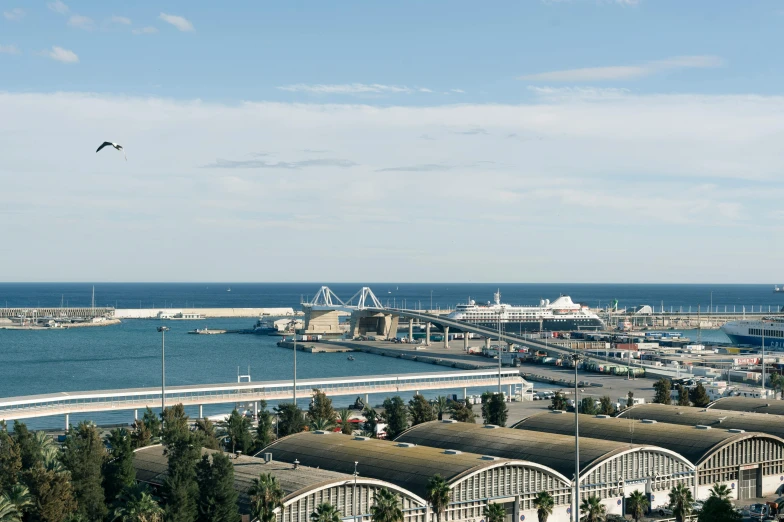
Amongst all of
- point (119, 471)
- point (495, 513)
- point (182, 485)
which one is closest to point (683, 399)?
point (495, 513)

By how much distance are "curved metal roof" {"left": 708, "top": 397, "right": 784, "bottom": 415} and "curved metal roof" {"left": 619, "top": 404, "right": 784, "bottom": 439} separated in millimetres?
5008

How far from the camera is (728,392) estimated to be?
318 ft

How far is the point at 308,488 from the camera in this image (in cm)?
3950

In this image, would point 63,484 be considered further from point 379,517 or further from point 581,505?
point 581,505

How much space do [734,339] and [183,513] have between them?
167m

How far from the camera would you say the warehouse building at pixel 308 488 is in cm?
3950

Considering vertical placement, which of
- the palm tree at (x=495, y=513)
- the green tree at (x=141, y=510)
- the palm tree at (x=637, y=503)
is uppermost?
the green tree at (x=141, y=510)

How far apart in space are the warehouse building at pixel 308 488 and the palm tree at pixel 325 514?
0.88 meters

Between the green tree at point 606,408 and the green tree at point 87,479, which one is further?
the green tree at point 606,408

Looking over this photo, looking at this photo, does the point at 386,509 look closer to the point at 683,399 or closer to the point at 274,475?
the point at 274,475

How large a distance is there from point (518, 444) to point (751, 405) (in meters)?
28.2

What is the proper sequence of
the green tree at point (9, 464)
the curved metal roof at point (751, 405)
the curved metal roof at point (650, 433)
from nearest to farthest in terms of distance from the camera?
1. the green tree at point (9, 464)
2. the curved metal roof at point (650, 433)
3. the curved metal roof at point (751, 405)

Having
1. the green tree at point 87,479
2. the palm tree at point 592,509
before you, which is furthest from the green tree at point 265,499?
the palm tree at point 592,509

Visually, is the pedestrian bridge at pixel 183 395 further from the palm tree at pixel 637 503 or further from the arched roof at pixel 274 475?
the palm tree at pixel 637 503
